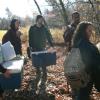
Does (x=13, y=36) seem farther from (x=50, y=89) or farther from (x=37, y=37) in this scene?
(x=50, y=89)

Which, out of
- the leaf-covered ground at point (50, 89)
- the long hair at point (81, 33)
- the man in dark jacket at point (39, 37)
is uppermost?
the long hair at point (81, 33)

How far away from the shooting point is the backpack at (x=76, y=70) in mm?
6305

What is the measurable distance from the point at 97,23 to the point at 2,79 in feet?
51.6

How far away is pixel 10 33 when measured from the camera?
11422 mm

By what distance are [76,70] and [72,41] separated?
564mm

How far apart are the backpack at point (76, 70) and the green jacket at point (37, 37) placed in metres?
5.60

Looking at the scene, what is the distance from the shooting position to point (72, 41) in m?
6.62

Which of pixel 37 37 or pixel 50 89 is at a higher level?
pixel 37 37

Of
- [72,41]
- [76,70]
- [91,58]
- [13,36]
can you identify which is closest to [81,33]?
[72,41]

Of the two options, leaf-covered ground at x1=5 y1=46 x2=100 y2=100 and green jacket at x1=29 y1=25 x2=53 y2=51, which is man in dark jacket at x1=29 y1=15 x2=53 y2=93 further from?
leaf-covered ground at x1=5 y1=46 x2=100 y2=100

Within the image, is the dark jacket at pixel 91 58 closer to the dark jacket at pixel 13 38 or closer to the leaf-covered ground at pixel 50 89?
the leaf-covered ground at pixel 50 89

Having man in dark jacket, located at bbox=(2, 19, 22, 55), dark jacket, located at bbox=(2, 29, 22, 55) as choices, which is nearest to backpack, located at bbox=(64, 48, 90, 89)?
man in dark jacket, located at bbox=(2, 19, 22, 55)

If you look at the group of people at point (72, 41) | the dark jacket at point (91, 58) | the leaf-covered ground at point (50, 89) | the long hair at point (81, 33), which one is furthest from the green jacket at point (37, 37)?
the dark jacket at point (91, 58)

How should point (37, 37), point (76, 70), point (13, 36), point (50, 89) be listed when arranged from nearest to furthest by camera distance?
1. point (76, 70)
2. point (50, 89)
3. point (13, 36)
4. point (37, 37)
